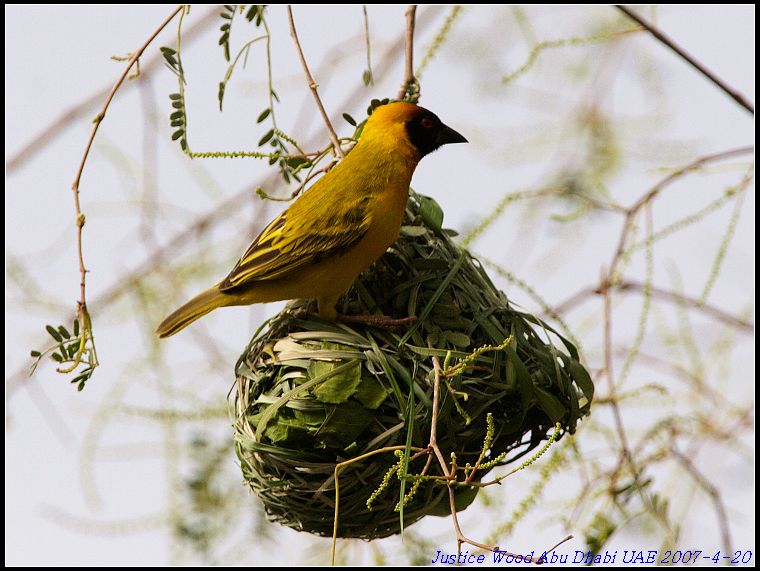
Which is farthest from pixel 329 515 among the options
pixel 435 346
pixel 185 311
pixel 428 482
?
pixel 185 311

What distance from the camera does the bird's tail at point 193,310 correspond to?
2.60m

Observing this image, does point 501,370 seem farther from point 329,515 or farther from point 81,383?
point 81,383

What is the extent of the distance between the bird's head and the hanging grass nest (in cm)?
32

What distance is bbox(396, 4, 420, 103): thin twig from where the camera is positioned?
2.64 meters

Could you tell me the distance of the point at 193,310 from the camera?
8.52ft

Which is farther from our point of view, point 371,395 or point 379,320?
point 379,320

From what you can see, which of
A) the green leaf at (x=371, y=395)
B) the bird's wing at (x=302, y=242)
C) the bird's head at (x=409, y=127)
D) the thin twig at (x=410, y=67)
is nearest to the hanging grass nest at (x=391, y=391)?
the green leaf at (x=371, y=395)

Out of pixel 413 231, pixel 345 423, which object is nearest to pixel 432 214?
pixel 413 231

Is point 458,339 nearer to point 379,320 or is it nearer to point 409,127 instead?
point 379,320

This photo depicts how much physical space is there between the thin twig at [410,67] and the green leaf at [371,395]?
0.97 meters

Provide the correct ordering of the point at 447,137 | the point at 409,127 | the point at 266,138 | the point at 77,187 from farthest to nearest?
the point at 447,137 → the point at 409,127 → the point at 266,138 → the point at 77,187

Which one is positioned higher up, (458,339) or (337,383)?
(458,339)

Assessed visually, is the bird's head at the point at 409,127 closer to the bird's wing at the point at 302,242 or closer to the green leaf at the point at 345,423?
the bird's wing at the point at 302,242

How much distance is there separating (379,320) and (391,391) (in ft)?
0.74
